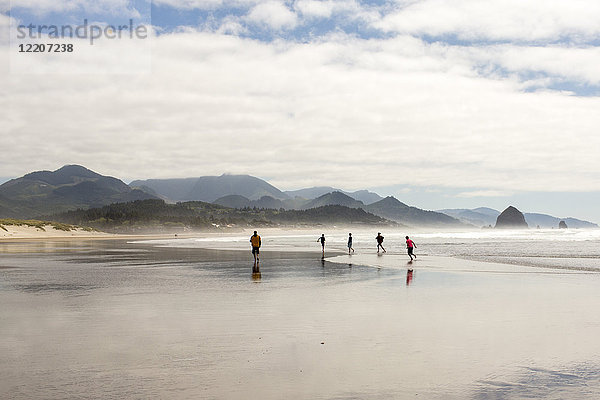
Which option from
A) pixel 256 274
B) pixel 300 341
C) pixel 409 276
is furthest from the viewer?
pixel 256 274

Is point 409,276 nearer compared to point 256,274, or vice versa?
point 409,276

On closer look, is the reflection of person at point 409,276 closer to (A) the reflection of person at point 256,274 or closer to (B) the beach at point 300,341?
(B) the beach at point 300,341

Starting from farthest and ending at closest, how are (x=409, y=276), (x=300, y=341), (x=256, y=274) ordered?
(x=256, y=274) → (x=409, y=276) → (x=300, y=341)

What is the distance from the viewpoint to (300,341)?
1049 cm

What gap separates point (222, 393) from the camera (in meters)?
7.34

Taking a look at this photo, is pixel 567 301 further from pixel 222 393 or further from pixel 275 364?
pixel 222 393

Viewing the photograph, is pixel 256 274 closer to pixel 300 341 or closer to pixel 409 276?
pixel 409 276

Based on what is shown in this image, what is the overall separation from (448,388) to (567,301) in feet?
33.7

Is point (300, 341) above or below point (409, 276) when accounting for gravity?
above

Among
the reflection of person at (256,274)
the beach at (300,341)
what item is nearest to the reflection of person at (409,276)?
the beach at (300,341)

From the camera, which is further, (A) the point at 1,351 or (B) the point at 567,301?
(B) the point at 567,301

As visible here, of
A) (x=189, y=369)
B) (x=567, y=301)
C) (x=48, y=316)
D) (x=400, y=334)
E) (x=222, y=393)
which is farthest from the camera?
(x=567, y=301)

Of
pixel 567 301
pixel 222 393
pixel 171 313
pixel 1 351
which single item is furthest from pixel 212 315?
pixel 567 301

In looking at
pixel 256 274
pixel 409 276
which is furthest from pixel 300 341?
pixel 256 274
